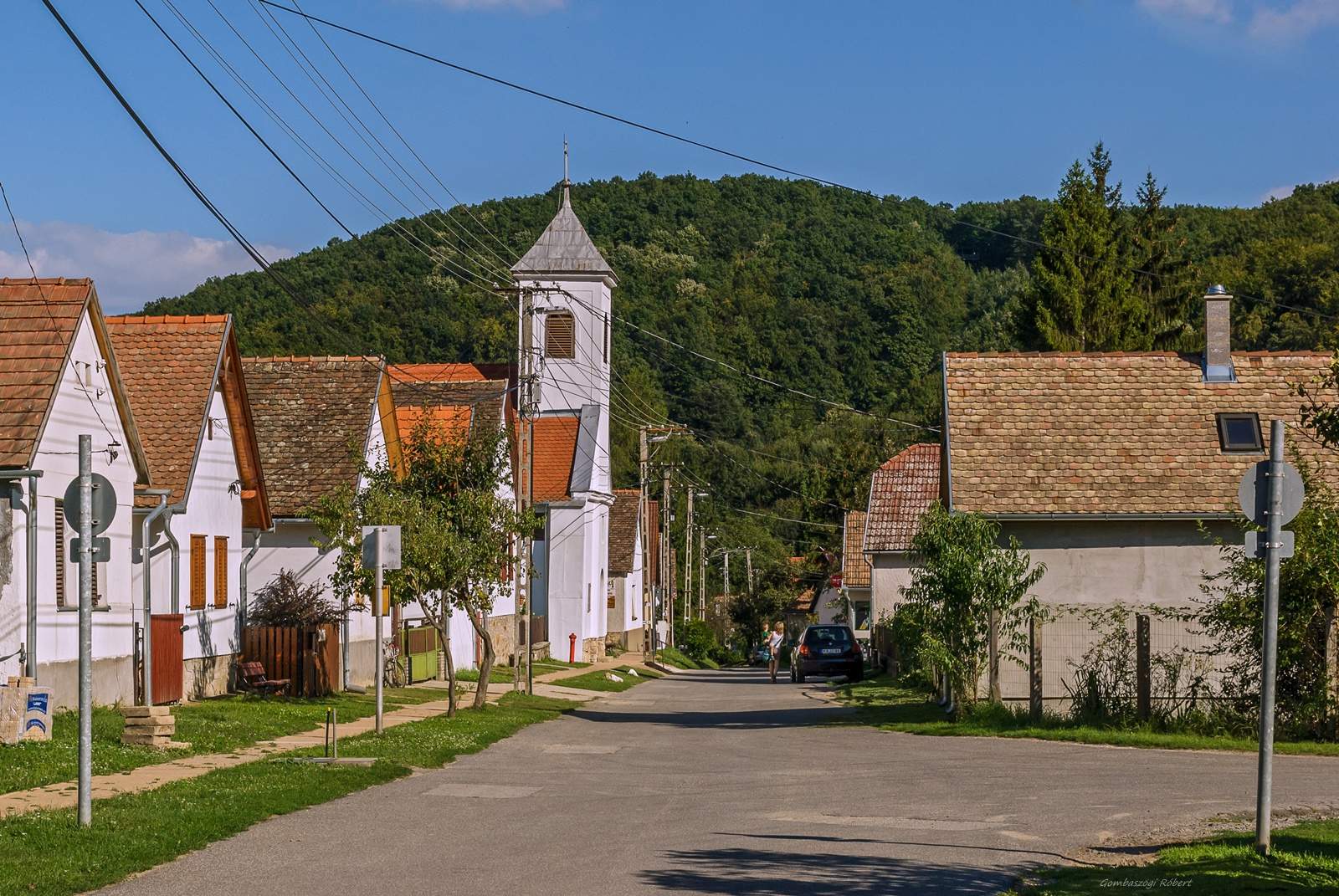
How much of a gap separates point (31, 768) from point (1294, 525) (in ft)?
51.9

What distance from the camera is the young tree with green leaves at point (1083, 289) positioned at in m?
52.3

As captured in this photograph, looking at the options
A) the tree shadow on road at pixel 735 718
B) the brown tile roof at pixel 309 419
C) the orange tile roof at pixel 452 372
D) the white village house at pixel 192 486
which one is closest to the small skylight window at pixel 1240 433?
the tree shadow on road at pixel 735 718

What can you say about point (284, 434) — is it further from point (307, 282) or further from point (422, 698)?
point (307, 282)

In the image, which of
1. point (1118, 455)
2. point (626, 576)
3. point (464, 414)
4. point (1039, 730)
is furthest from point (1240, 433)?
point (626, 576)

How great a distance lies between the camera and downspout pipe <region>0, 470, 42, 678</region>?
20.0 metres

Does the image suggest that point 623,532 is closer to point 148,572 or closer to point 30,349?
point 148,572

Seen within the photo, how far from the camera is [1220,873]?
395 inches

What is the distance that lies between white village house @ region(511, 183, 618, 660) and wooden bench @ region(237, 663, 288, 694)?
23192mm

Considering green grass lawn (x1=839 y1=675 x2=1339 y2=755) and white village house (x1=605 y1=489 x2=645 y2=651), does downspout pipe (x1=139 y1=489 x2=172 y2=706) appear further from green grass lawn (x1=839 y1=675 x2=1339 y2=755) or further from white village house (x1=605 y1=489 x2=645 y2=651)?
white village house (x1=605 y1=489 x2=645 y2=651)

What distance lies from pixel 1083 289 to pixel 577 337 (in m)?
18.3

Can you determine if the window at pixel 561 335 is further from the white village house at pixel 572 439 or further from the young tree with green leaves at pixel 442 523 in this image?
the young tree with green leaves at pixel 442 523

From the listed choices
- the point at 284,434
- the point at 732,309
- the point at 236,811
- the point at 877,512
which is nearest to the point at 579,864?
the point at 236,811

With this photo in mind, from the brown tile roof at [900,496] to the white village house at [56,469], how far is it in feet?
88.7

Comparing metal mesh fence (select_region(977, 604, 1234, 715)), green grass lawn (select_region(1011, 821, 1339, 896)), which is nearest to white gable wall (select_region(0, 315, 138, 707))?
green grass lawn (select_region(1011, 821, 1339, 896))
